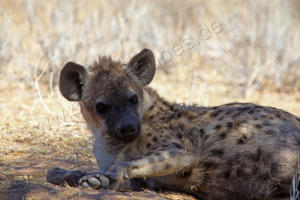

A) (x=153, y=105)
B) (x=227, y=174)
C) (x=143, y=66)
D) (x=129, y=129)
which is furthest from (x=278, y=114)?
(x=143, y=66)

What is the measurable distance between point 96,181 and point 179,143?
0.67 m

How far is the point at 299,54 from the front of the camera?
8.95 meters

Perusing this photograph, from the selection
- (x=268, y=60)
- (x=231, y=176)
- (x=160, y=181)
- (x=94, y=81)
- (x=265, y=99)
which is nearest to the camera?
(x=231, y=176)

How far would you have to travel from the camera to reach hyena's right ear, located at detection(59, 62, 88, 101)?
3844mm

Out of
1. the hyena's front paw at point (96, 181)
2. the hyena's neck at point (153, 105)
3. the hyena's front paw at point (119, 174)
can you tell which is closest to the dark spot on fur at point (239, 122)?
the hyena's neck at point (153, 105)

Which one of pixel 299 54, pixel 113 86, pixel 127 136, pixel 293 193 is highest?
pixel 299 54

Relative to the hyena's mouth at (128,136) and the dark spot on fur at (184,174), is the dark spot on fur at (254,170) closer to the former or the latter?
the dark spot on fur at (184,174)

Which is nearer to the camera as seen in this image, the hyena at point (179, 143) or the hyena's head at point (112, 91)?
the hyena at point (179, 143)

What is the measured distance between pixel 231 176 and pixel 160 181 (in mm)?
523

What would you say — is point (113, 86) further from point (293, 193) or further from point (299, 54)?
point (299, 54)

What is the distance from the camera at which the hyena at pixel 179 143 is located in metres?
3.20

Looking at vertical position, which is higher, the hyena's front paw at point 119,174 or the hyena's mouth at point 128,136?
the hyena's mouth at point 128,136

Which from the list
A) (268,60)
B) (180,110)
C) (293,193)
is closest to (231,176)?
(293,193)

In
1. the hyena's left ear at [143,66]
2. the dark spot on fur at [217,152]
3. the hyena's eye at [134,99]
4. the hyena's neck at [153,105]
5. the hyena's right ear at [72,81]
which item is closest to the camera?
the dark spot on fur at [217,152]
